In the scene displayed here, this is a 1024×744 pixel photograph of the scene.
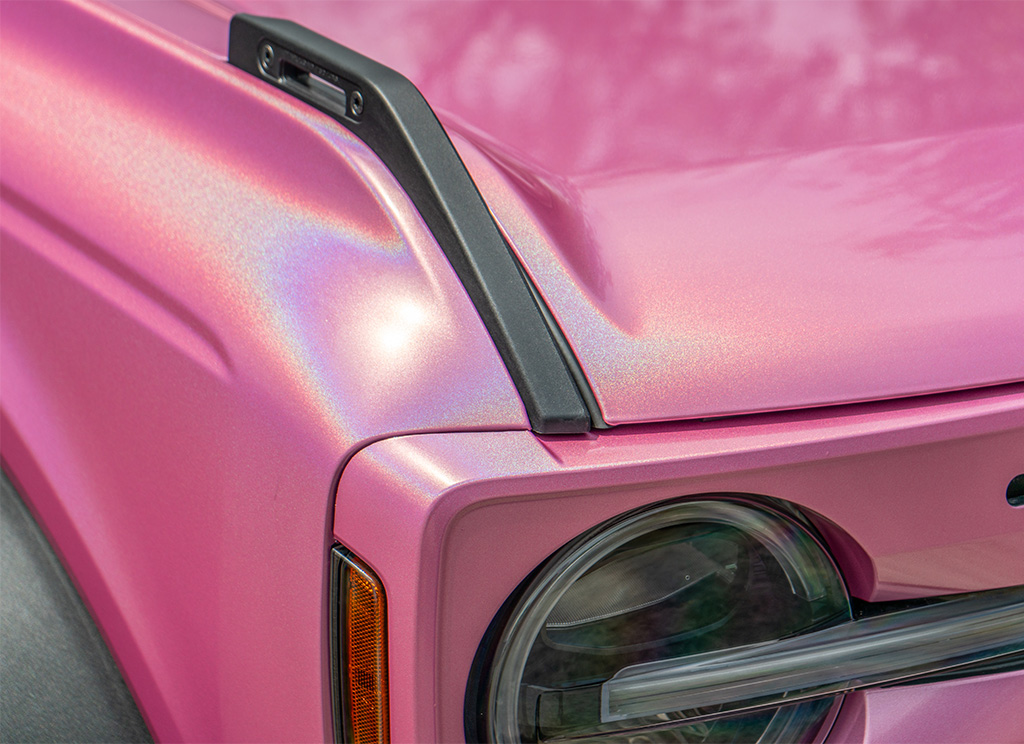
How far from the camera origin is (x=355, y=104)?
92 centimetres

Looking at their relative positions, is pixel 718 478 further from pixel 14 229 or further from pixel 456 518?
pixel 14 229

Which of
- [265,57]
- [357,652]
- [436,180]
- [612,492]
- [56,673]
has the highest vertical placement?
[265,57]

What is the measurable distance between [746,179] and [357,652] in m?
0.60

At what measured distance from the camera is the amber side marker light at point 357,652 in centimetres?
78

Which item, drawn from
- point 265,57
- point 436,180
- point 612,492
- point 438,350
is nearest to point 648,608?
point 612,492

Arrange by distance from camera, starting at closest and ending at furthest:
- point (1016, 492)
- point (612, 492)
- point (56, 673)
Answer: point (612, 492)
point (1016, 492)
point (56, 673)

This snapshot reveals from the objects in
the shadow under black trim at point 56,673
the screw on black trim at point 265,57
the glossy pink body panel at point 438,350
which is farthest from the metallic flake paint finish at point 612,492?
the screw on black trim at point 265,57

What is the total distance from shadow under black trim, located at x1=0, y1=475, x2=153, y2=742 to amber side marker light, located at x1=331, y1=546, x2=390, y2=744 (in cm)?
25

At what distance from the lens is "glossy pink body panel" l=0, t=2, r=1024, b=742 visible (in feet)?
2.50

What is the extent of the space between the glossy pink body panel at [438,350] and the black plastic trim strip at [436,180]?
0.02 metres

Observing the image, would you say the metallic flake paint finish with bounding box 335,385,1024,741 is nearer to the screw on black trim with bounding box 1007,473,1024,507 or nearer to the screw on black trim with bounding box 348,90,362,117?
the screw on black trim with bounding box 1007,473,1024,507

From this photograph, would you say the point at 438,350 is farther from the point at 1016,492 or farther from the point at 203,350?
the point at 1016,492

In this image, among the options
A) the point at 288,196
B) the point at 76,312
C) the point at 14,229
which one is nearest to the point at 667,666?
the point at 288,196

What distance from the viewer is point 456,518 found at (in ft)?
2.35
